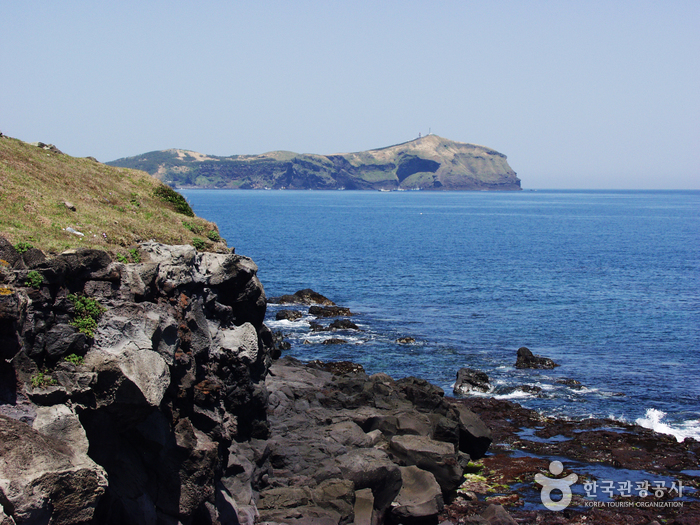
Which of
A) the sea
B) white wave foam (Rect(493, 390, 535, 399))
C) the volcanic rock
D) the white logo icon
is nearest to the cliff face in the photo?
the white logo icon

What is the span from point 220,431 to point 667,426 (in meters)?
26.2

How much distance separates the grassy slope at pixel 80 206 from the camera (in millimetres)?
19547

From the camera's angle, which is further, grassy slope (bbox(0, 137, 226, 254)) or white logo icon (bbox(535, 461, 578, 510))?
white logo icon (bbox(535, 461, 578, 510))

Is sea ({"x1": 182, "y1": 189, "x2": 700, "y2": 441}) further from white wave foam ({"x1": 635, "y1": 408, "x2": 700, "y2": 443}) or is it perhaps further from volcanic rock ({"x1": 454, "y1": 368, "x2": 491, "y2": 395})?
volcanic rock ({"x1": 454, "y1": 368, "x2": 491, "y2": 395})

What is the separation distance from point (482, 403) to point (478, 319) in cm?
2091

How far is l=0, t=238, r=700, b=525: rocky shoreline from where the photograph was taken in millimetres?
12703

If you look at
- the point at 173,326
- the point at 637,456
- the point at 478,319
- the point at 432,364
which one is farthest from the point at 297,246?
the point at 173,326

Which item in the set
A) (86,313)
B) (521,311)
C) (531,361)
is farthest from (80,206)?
(521,311)

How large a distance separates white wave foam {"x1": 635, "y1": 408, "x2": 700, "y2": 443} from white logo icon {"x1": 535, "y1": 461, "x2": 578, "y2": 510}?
27.7 ft

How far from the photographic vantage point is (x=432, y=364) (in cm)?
4228

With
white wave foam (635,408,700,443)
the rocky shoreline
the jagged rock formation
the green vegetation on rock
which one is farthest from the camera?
white wave foam (635,408,700,443)

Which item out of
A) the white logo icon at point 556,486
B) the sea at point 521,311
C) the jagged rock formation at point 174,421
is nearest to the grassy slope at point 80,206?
the jagged rock formation at point 174,421

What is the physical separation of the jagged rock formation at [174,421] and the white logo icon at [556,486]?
324cm

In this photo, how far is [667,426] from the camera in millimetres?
32312
